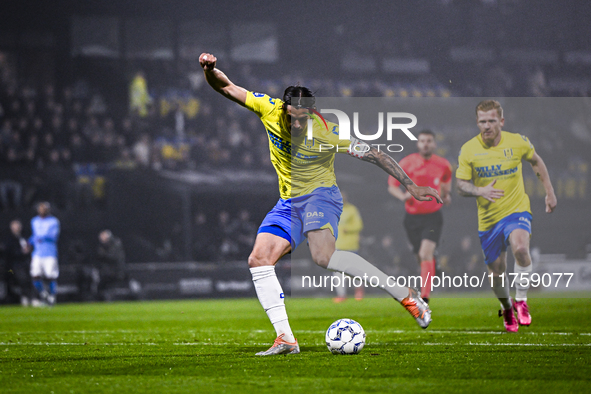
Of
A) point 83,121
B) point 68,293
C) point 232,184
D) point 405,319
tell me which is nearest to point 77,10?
point 83,121

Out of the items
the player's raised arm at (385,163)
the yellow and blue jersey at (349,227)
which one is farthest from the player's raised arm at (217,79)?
the yellow and blue jersey at (349,227)

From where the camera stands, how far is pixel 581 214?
9203 mm

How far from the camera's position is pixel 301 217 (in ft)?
18.5

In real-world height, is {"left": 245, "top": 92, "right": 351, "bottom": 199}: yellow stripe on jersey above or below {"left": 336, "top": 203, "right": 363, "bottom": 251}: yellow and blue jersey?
above

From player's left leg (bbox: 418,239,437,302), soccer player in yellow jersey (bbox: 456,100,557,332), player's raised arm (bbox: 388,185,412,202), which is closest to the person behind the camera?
soccer player in yellow jersey (bbox: 456,100,557,332)

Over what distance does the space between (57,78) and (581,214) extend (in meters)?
16.7

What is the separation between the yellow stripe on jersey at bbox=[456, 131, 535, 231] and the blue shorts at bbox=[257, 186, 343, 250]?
263 centimetres

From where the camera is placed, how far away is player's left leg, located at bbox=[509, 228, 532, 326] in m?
7.43

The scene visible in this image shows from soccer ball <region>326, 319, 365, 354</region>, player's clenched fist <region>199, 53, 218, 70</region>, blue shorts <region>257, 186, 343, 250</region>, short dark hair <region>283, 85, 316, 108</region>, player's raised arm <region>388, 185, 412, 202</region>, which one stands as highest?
player's clenched fist <region>199, 53, 218, 70</region>

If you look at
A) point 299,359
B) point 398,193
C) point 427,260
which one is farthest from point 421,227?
point 299,359

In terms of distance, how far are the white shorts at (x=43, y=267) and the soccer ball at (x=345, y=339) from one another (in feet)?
36.1

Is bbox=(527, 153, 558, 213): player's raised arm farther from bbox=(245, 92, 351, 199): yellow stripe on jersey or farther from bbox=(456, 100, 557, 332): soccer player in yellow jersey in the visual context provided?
bbox=(245, 92, 351, 199): yellow stripe on jersey

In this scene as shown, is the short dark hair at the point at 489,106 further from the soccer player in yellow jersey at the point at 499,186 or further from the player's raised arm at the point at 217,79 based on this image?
the player's raised arm at the point at 217,79

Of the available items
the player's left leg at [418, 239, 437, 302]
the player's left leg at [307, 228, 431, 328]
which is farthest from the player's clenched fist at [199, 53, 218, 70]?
the player's left leg at [418, 239, 437, 302]
